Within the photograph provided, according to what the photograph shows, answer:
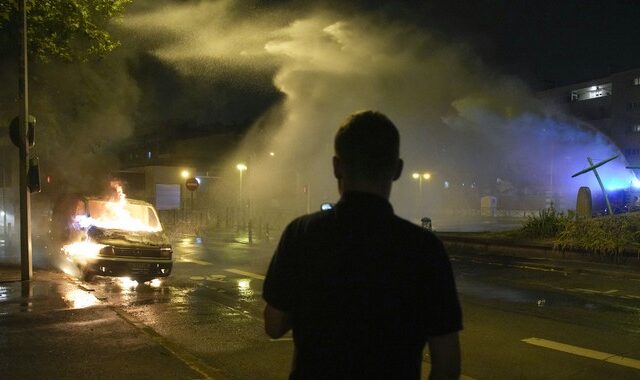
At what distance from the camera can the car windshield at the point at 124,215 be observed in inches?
492

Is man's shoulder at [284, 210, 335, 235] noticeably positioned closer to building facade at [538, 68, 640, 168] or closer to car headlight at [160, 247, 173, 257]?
car headlight at [160, 247, 173, 257]

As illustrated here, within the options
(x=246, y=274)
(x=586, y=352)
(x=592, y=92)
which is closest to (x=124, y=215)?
(x=246, y=274)

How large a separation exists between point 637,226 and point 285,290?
16296 mm

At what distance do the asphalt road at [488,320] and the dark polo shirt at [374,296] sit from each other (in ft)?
12.6

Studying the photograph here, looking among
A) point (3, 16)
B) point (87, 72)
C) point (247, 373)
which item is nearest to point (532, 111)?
point (87, 72)

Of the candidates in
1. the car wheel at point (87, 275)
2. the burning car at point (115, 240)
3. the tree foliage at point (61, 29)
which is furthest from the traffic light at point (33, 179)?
the tree foliage at point (61, 29)

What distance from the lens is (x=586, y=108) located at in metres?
63.5

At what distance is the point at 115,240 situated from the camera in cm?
1141

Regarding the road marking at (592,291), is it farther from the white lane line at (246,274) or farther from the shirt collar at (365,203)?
the shirt collar at (365,203)

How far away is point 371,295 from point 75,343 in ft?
18.9

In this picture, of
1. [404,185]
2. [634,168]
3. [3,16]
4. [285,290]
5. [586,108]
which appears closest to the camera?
[285,290]

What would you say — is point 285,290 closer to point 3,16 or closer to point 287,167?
point 3,16

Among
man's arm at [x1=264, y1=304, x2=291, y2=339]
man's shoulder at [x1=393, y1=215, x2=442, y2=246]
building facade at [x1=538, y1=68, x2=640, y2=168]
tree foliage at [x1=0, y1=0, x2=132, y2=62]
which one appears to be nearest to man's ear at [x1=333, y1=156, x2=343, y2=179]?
man's shoulder at [x1=393, y1=215, x2=442, y2=246]

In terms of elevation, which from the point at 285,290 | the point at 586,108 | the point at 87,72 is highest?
the point at 586,108
